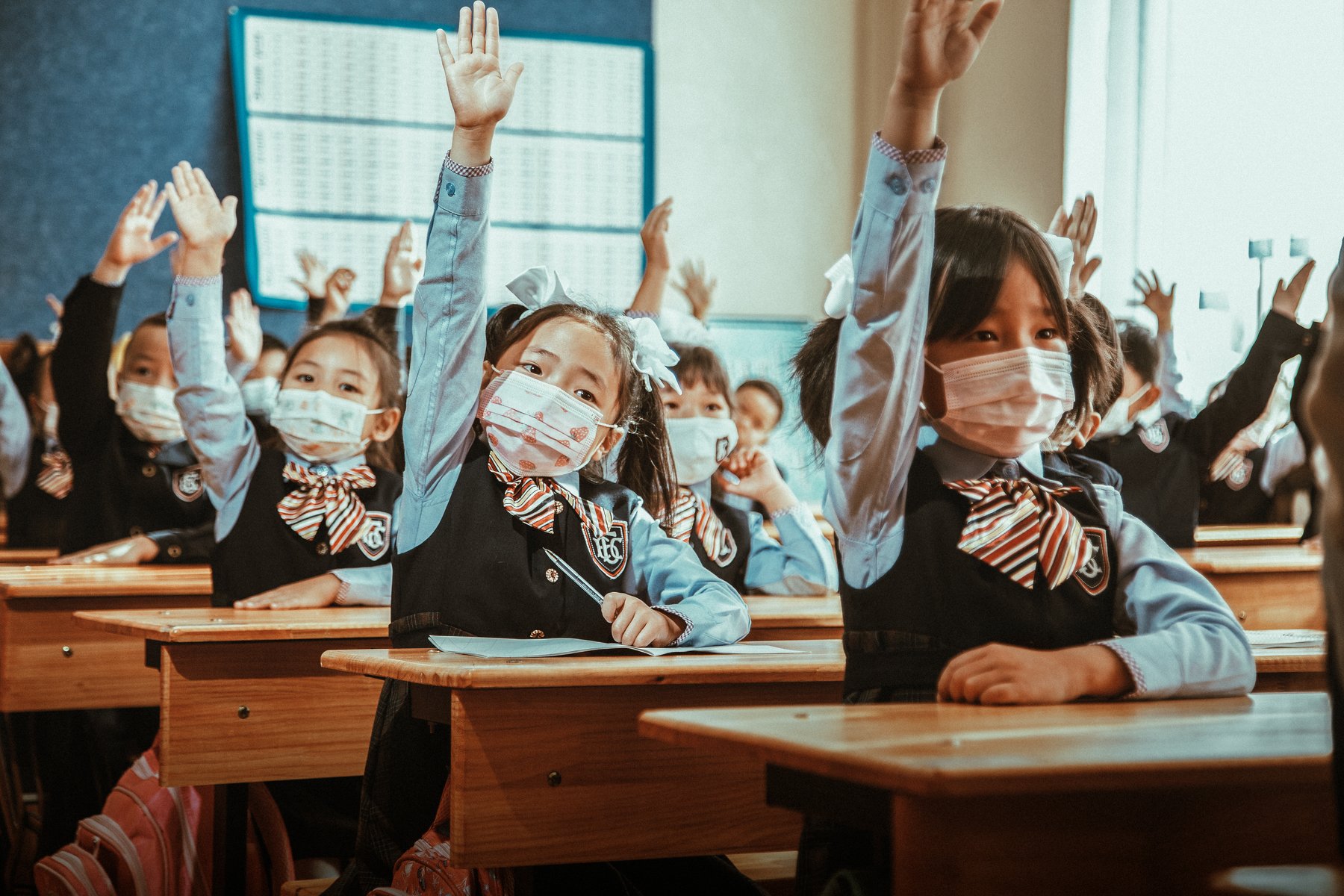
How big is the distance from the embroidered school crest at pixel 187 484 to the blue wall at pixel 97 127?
6.43 feet

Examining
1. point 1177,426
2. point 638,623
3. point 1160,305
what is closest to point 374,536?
point 638,623

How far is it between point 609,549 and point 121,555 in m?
2.57

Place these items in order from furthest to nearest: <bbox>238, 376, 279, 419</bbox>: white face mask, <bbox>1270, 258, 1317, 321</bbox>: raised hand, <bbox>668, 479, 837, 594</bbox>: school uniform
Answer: <bbox>1270, 258, 1317, 321</bbox>: raised hand, <bbox>238, 376, 279, 419</bbox>: white face mask, <bbox>668, 479, 837, 594</bbox>: school uniform

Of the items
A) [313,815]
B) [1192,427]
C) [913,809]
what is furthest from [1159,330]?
[913,809]

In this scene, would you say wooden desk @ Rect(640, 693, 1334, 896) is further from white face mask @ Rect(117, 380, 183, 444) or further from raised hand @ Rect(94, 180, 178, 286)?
white face mask @ Rect(117, 380, 183, 444)

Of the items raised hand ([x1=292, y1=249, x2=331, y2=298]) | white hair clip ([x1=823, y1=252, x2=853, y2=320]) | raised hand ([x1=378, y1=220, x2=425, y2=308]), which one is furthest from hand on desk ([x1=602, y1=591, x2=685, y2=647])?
raised hand ([x1=292, y1=249, x2=331, y2=298])

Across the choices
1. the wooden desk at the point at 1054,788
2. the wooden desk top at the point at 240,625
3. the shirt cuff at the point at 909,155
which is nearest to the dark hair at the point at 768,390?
the wooden desk top at the point at 240,625

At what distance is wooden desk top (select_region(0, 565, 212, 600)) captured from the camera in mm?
3215

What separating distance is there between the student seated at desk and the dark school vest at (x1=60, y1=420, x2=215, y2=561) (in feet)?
11.3

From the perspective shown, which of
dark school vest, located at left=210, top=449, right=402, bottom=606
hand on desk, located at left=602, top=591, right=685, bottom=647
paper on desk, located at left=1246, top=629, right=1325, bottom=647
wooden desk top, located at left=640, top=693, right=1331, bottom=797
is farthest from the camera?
dark school vest, located at left=210, top=449, right=402, bottom=606

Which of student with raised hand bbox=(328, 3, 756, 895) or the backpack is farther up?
student with raised hand bbox=(328, 3, 756, 895)

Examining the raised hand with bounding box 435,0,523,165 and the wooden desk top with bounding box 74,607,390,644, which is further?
the wooden desk top with bounding box 74,607,390,644

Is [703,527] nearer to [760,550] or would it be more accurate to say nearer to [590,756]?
[760,550]

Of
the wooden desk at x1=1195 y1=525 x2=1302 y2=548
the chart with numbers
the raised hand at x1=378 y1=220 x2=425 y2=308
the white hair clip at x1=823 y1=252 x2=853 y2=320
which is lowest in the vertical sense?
the wooden desk at x1=1195 y1=525 x2=1302 y2=548
